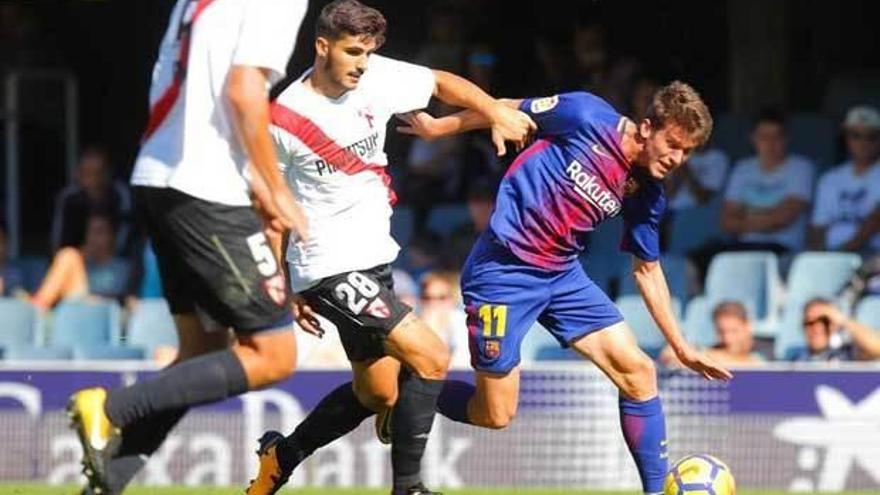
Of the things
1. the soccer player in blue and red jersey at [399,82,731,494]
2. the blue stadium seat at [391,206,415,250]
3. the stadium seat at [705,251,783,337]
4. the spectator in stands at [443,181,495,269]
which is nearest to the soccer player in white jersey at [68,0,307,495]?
the soccer player in blue and red jersey at [399,82,731,494]

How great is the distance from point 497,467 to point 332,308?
12.7 ft

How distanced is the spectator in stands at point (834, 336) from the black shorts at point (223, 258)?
241 inches

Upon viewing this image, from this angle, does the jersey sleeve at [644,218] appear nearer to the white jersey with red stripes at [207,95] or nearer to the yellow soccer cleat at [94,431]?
the white jersey with red stripes at [207,95]

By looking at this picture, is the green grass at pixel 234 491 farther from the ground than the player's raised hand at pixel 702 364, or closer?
closer

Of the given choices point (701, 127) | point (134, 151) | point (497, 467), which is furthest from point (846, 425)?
point (134, 151)

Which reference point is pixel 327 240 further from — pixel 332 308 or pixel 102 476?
pixel 102 476

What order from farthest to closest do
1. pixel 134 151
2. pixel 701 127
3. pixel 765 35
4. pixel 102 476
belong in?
pixel 134 151 < pixel 765 35 < pixel 701 127 < pixel 102 476

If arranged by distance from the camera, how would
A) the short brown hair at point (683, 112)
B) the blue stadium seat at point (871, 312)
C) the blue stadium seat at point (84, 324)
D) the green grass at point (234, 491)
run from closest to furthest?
the short brown hair at point (683, 112), the green grass at point (234, 491), the blue stadium seat at point (871, 312), the blue stadium seat at point (84, 324)

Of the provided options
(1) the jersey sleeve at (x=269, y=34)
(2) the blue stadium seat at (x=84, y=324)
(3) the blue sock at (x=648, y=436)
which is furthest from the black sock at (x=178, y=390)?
(2) the blue stadium seat at (x=84, y=324)

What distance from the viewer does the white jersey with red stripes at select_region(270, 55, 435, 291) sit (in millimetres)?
8672

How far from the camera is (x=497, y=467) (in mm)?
12398

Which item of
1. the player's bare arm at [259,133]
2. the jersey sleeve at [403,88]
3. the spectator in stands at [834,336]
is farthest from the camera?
the spectator in stands at [834,336]

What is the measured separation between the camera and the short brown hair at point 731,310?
12.9 metres

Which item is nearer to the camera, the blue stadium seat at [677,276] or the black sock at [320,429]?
the black sock at [320,429]
